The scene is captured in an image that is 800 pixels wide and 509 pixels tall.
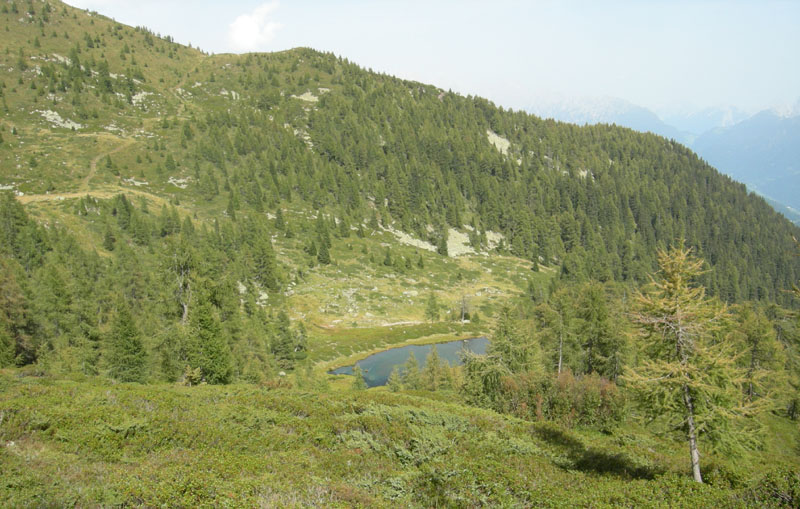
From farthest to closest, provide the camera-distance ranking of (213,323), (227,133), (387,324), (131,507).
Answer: (227,133) < (387,324) < (213,323) < (131,507)

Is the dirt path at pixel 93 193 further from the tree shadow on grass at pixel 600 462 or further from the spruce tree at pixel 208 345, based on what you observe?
the tree shadow on grass at pixel 600 462

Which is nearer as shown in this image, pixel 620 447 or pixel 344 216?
pixel 620 447

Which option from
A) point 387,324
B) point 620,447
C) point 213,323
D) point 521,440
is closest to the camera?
point 521,440

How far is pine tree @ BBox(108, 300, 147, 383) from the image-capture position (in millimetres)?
37156

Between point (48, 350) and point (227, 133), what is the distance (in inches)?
5271

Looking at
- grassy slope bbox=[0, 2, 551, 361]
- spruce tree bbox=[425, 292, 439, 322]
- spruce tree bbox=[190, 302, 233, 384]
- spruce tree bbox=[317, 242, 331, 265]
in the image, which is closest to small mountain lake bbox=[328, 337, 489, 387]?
grassy slope bbox=[0, 2, 551, 361]

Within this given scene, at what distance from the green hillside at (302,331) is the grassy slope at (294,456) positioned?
0.12 m

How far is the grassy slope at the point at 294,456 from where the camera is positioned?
11.5 m

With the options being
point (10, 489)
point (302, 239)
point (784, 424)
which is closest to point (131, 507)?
point (10, 489)

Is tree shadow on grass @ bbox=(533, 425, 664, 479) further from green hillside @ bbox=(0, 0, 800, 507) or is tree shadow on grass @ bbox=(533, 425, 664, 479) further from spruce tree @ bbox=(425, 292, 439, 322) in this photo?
spruce tree @ bbox=(425, 292, 439, 322)

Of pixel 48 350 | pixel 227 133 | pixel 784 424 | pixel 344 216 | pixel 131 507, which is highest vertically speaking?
pixel 227 133

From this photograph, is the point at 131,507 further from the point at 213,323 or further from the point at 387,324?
the point at 387,324

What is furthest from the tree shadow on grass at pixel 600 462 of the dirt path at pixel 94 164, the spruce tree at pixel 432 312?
the dirt path at pixel 94 164

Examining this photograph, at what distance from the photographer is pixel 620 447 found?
22.1m
